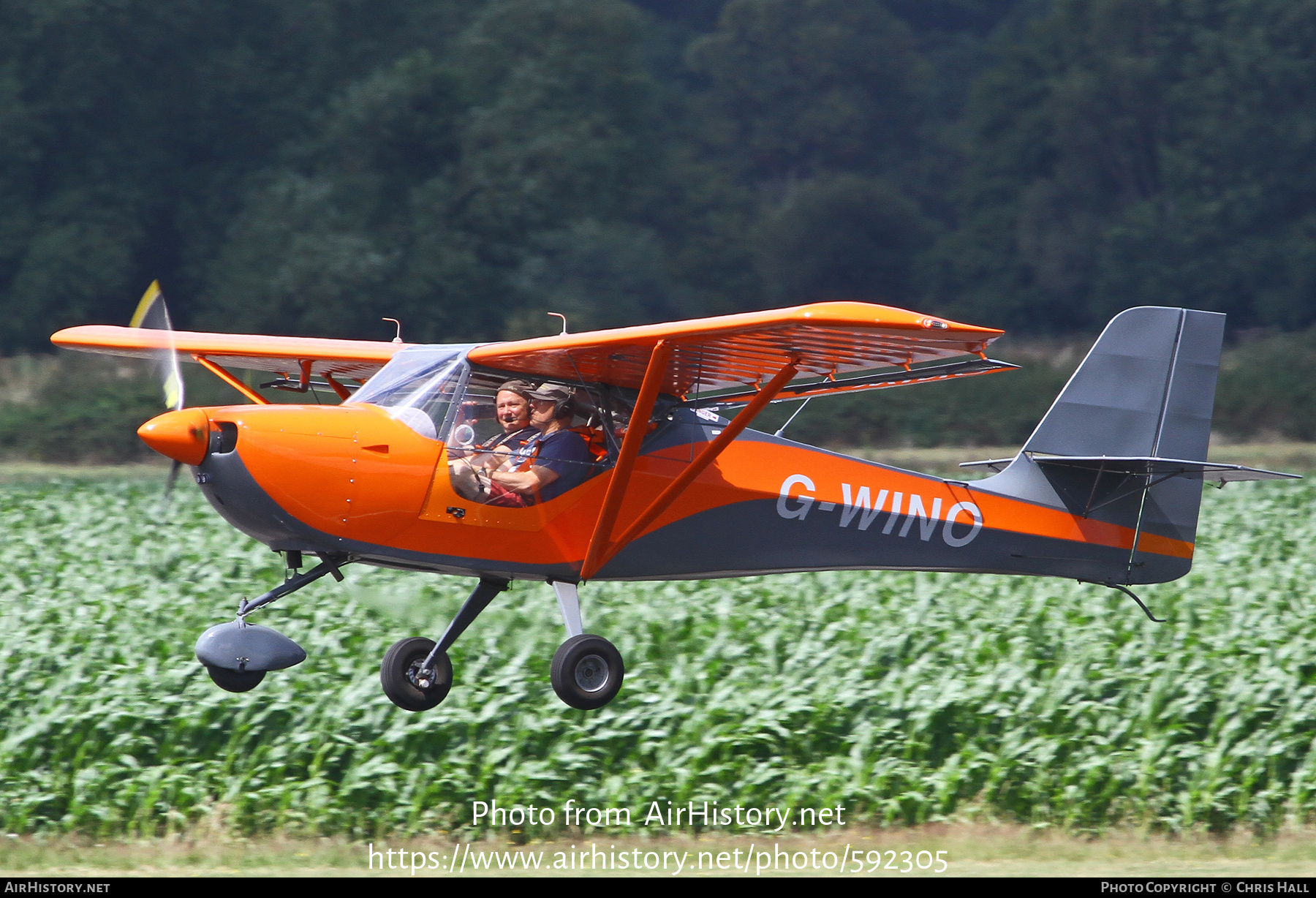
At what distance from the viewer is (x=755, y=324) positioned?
8.50 meters

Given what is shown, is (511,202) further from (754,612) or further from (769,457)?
(769,457)

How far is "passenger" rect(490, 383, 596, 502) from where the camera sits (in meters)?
9.44

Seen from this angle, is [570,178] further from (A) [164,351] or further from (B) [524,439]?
(B) [524,439]

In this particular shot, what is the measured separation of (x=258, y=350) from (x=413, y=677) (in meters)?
3.18

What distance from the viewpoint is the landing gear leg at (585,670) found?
9391 mm

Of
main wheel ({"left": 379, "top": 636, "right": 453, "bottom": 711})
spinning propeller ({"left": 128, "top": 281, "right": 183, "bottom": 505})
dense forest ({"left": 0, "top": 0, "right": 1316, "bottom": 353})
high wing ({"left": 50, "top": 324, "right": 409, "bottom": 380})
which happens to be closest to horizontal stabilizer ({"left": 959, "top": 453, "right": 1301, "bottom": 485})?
main wheel ({"left": 379, "top": 636, "right": 453, "bottom": 711})

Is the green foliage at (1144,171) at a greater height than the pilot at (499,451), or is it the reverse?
the green foliage at (1144,171)

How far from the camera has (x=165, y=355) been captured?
9734 mm

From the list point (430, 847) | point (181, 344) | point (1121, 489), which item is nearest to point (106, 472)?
point (181, 344)

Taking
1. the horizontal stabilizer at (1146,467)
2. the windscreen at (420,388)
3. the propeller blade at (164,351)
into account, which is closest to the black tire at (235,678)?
the propeller blade at (164,351)

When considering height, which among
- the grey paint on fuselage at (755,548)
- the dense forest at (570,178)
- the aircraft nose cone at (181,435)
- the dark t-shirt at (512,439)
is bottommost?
the grey paint on fuselage at (755,548)

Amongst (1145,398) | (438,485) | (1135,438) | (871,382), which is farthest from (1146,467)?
(438,485)

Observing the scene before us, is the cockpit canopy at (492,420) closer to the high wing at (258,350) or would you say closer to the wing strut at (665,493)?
the wing strut at (665,493)

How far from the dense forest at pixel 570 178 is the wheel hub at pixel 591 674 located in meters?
26.7
